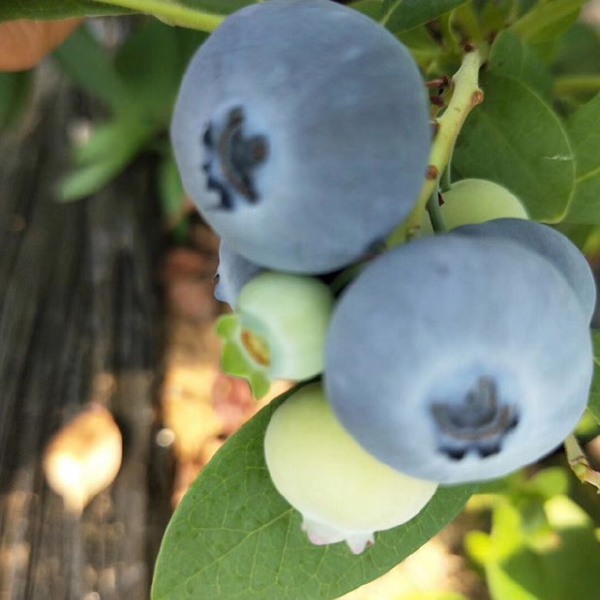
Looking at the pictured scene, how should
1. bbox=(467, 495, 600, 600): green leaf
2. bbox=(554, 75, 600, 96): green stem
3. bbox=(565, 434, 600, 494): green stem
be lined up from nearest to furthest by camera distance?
1. bbox=(565, 434, 600, 494): green stem
2. bbox=(554, 75, 600, 96): green stem
3. bbox=(467, 495, 600, 600): green leaf

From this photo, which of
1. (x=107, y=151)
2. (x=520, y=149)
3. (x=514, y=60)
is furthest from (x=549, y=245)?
(x=107, y=151)

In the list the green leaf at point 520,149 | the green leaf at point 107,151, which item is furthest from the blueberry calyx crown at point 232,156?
the green leaf at point 107,151

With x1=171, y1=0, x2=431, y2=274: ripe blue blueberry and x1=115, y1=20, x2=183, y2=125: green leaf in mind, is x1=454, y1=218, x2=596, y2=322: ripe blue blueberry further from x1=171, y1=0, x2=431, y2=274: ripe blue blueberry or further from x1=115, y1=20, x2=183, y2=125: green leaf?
A: x1=115, y1=20, x2=183, y2=125: green leaf

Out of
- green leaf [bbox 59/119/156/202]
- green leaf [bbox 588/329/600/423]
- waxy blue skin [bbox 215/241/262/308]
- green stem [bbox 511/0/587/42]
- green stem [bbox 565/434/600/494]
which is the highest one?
waxy blue skin [bbox 215/241/262/308]

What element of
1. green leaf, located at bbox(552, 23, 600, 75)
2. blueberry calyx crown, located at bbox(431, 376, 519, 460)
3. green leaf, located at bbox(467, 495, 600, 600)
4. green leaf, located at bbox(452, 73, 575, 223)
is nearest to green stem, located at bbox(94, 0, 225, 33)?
green leaf, located at bbox(452, 73, 575, 223)

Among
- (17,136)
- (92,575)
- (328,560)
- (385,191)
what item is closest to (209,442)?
(92,575)

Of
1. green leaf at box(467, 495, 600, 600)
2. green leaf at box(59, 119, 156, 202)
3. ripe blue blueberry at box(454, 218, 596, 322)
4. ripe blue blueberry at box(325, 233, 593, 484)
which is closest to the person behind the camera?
ripe blue blueberry at box(325, 233, 593, 484)

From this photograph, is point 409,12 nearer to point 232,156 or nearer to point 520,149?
point 520,149
